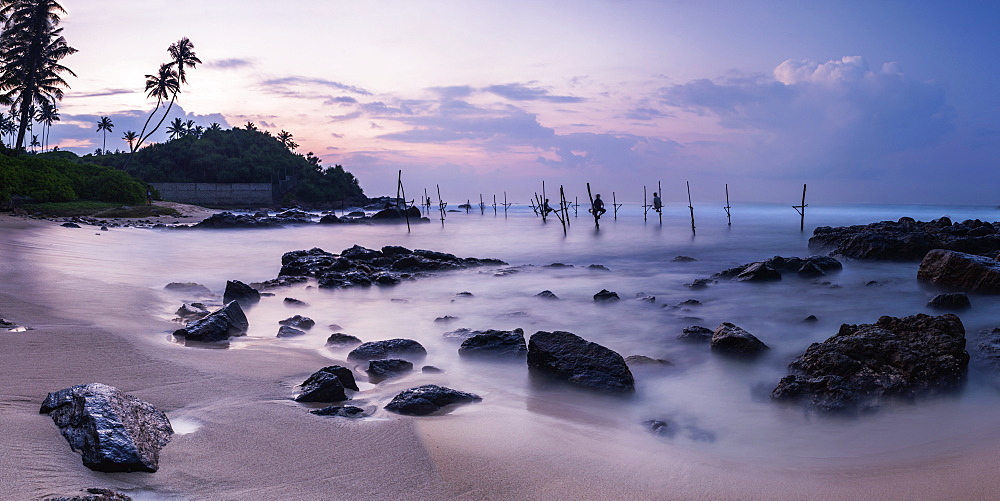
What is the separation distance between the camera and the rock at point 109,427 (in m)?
2.98

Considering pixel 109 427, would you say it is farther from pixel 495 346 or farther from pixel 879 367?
pixel 879 367

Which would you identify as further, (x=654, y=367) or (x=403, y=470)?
(x=654, y=367)

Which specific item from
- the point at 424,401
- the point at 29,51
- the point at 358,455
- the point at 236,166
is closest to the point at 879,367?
the point at 424,401

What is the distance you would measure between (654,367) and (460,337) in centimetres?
292

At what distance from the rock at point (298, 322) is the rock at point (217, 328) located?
913mm

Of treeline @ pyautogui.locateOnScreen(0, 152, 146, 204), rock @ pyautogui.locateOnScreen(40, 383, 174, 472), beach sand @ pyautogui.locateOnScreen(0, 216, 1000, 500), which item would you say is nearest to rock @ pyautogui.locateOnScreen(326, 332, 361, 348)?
beach sand @ pyautogui.locateOnScreen(0, 216, 1000, 500)

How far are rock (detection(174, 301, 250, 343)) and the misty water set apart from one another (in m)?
0.21

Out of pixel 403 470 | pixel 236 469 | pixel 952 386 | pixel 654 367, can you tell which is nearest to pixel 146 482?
pixel 236 469

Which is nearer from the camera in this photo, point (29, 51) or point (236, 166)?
point (29, 51)

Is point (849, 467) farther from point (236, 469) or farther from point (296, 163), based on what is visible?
point (296, 163)

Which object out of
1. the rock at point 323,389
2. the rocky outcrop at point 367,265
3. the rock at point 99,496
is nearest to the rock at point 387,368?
the rock at point 323,389

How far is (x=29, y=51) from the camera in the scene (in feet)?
134

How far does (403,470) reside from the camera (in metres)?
3.60

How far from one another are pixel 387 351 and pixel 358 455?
3400 millimetres
